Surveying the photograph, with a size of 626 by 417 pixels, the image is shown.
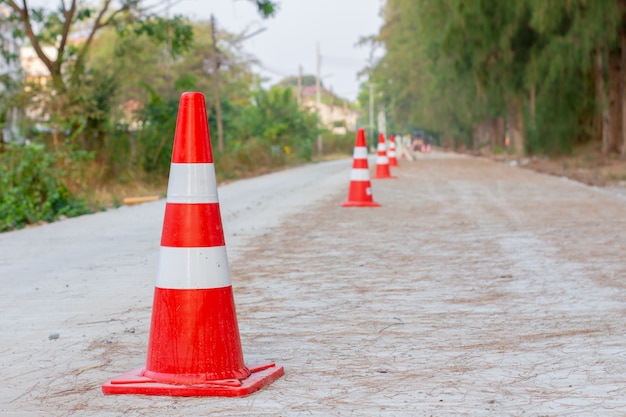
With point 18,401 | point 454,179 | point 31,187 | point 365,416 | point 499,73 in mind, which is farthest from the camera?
point 499,73

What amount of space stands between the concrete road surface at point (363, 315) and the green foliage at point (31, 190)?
98 cm

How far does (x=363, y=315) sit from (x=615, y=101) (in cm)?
2225

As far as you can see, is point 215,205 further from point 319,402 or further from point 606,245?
point 606,245

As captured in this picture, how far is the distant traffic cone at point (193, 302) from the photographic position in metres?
4.12

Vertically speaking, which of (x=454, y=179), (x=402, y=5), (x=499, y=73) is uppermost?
(x=402, y=5)

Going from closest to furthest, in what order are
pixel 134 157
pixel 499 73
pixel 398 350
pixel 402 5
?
pixel 398 350, pixel 134 157, pixel 499 73, pixel 402 5

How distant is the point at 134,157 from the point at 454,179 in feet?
21.9

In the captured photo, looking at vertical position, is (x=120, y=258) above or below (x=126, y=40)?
below

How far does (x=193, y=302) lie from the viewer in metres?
4.26

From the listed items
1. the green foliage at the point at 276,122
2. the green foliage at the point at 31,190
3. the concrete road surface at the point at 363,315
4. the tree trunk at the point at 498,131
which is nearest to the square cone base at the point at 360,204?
the concrete road surface at the point at 363,315

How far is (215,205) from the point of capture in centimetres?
449

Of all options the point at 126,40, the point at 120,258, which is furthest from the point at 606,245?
the point at 126,40

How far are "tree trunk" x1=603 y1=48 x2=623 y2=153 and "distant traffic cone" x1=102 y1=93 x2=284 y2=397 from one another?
73.1 feet

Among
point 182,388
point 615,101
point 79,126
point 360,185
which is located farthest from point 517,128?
point 182,388
